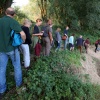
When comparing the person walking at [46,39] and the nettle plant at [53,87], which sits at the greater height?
the person walking at [46,39]

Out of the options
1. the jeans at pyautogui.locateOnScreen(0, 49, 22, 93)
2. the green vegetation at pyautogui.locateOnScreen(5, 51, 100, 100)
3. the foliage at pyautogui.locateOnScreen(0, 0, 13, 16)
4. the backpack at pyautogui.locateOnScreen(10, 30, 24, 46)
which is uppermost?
the foliage at pyautogui.locateOnScreen(0, 0, 13, 16)

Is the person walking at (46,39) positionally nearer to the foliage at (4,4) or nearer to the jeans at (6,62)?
the jeans at (6,62)

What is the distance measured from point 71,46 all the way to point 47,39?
22.4 feet

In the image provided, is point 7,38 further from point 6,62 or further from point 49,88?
point 49,88

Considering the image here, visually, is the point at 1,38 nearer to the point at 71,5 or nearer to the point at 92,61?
the point at 92,61

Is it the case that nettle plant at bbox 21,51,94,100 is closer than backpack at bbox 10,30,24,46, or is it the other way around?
backpack at bbox 10,30,24,46

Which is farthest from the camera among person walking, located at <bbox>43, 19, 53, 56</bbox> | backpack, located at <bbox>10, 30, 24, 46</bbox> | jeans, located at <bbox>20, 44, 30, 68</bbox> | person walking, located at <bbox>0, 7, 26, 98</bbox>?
person walking, located at <bbox>43, 19, 53, 56</bbox>

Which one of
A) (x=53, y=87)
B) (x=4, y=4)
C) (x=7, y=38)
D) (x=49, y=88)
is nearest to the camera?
(x=7, y=38)

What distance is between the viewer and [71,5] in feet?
69.0

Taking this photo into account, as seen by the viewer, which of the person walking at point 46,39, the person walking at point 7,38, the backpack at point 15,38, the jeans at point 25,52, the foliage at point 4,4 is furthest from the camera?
the foliage at point 4,4

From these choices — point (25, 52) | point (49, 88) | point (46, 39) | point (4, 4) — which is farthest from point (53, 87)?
point (4, 4)

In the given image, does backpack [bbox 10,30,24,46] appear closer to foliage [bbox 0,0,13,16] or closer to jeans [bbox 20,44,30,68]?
jeans [bbox 20,44,30,68]

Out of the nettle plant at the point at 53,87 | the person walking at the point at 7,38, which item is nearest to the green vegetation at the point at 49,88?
the nettle plant at the point at 53,87

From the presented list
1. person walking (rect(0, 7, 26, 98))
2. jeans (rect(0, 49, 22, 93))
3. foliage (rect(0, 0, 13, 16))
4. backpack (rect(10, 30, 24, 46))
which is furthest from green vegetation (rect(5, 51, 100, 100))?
foliage (rect(0, 0, 13, 16))
